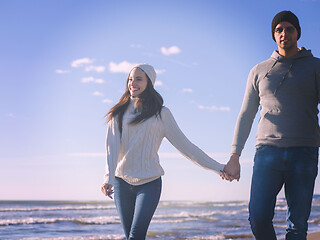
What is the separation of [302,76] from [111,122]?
1.82 m

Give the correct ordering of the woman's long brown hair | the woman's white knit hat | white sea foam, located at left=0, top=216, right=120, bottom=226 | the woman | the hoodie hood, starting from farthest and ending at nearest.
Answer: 1. white sea foam, located at left=0, top=216, right=120, bottom=226
2. the woman's white knit hat
3. the woman's long brown hair
4. the woman
5. the hoodie hood

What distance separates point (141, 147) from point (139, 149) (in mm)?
27

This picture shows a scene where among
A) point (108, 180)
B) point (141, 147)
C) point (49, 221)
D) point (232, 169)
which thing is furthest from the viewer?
point (49, 221)

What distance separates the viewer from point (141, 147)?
12.6ft

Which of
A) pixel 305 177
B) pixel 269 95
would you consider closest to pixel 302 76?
pixel 269 95

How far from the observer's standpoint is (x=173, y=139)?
399 cm

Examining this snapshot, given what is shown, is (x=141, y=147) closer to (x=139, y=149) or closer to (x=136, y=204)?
(x=139, y=149)

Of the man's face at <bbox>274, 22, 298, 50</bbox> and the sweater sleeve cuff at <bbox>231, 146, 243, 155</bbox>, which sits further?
the sweater sleeve cuff at <bbox>231, 146, 243, 155</bbox>

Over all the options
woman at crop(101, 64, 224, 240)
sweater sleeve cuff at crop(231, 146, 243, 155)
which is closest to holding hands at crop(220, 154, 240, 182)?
sweater sleeve cuff at crop(231, 146, 243, 155)

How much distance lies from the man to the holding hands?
34cm

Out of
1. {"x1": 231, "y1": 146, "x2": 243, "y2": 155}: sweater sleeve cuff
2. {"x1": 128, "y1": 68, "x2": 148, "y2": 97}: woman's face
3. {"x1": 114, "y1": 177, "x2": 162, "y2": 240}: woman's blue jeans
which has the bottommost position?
{"x1": 114, "y1": 177, "x2": 162, "y2": 240}: woman's blue jeans

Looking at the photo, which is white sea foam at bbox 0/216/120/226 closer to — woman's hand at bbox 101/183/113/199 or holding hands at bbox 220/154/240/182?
woman's hand at bbox 101/183/113/199

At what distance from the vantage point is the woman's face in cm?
397

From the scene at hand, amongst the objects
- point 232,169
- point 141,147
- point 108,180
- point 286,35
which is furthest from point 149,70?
point 286,35
